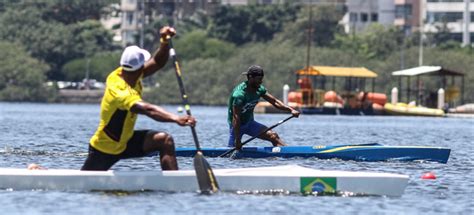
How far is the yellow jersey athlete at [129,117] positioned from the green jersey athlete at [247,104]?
8.01m

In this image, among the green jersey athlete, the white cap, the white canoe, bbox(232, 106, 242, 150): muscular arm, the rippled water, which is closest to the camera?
the rippled water

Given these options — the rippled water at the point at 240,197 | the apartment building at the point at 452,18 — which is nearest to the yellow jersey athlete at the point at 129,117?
the rippled water at the point at 240,197

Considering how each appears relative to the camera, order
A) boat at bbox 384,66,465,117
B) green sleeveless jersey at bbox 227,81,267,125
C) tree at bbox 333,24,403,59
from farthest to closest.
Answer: tree at bbox 333,24,403,59, boat at bbox 384,66,465,117, green sleeveless jersey at bbox 227,81,267,125

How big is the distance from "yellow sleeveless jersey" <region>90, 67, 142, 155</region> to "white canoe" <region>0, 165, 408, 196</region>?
50 cm

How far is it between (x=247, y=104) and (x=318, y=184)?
826 cm

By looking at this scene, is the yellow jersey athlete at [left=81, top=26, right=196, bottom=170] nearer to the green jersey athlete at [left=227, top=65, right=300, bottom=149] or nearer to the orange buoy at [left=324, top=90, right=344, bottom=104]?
the green jersey athlete at [left=227, top=65, right=300, bottom=149]

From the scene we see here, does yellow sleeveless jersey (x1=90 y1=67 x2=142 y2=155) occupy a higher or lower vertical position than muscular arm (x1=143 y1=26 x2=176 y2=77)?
lower

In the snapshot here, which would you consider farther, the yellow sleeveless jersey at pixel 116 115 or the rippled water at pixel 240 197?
the yellow sleeveless jersey at pixel 116 115

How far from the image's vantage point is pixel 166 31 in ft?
77.2

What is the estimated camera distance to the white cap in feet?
75.5

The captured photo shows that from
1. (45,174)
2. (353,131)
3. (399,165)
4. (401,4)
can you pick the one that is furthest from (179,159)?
(401,4)

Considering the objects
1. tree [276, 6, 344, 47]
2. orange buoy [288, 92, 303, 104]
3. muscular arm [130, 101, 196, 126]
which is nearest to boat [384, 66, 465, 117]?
orange buoy [288, 92, 303, 104]

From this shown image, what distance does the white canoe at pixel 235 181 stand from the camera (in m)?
23.6

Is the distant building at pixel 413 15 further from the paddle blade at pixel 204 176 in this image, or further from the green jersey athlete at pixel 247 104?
the paddle blade at pixel 204 176
